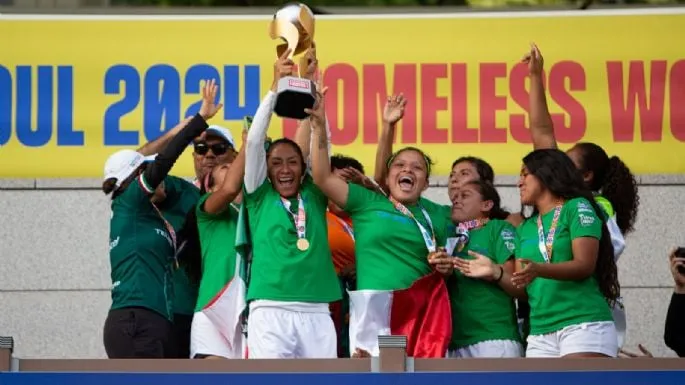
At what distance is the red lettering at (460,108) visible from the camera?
10133 mm

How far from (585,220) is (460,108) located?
9.48 ft

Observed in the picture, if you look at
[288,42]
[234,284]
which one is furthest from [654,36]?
[234,284]

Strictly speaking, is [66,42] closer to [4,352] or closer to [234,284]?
[234,284]

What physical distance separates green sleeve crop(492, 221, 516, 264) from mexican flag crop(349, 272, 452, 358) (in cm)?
35

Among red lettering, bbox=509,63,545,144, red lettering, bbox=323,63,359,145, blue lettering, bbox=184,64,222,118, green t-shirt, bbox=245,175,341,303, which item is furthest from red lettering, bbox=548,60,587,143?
green t-shirt, bbox=245,175,341,303

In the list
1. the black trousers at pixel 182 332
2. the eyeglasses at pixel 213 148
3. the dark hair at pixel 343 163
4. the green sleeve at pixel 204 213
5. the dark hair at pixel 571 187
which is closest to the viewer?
the dark hair at pixel 571 187

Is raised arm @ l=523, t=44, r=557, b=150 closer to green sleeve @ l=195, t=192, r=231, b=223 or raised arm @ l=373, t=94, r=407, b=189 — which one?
raised arm @ l=373, t=94, r=407, b=189

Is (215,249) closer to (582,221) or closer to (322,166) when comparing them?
(322,166)

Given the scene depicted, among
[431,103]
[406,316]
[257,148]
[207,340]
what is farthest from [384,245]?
[431,103]

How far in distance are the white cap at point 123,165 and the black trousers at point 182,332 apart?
736 mm

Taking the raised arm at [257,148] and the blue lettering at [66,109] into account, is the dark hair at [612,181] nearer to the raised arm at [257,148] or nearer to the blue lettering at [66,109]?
the raised arm at [257,148]

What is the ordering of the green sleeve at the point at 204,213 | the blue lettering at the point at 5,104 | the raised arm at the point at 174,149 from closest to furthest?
the raised arm at the point at 174,149
the green sleeve at the point at 204,213
the blue lettering at the point at 5,104

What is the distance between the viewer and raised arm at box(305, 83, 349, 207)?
7715 millimetres

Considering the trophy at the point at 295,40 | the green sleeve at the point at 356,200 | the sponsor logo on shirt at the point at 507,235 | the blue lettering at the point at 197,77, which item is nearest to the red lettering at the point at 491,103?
the blue lettering at the point at 197,77
